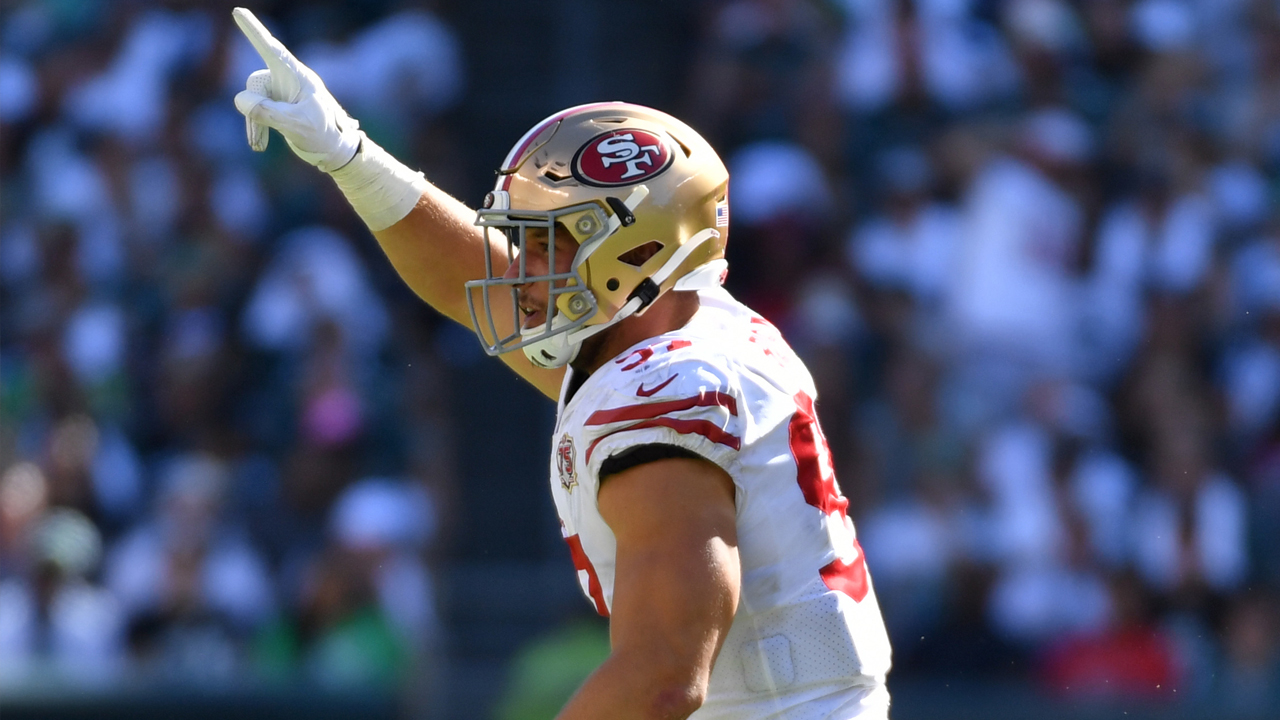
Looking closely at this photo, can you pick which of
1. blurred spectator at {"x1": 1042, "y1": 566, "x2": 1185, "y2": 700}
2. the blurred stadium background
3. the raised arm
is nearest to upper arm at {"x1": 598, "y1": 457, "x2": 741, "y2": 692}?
the raised arm

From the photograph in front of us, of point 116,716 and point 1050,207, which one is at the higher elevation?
point 1050,207

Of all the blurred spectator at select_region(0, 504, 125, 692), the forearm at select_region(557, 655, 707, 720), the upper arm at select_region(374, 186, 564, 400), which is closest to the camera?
the forearm at select_region(557, 655, 707, 720)

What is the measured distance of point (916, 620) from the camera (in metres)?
7.11

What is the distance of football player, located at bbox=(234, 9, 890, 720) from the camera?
8.29ft

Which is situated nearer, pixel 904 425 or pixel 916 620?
pixel 916 620

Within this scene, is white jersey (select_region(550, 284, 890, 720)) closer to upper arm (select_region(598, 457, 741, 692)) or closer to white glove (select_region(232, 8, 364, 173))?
upper arm (select_region(598, 457, 741, 692))

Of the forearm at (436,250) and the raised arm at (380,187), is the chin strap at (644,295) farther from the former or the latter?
the forearm at (436,250)

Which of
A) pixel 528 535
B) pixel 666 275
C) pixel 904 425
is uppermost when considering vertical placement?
pixel 666 275

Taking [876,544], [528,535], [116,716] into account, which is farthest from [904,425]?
[116,716]

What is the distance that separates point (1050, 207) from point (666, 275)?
549 cm

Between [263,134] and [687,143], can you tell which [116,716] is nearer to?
[263,134]

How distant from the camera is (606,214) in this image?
2875mm

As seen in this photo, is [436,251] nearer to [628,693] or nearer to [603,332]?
[603,332]

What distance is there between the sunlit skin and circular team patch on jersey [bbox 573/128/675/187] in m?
0.11
